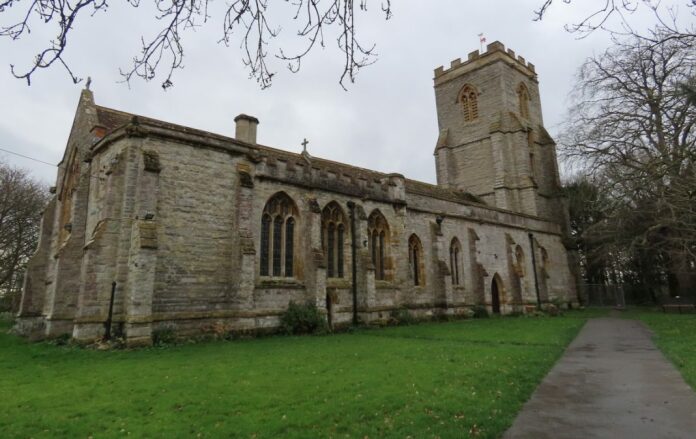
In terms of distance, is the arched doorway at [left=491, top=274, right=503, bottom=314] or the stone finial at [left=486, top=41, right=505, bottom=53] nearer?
the arched doorway at [left=491, top=274, right=503, bottom=314]

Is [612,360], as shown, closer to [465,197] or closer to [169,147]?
[169,147]

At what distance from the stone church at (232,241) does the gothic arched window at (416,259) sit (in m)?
0.06

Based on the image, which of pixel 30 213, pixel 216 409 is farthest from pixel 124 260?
pixel 30 213

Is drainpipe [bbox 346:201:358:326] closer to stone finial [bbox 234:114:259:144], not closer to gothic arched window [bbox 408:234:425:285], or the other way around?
gothic arched window [bbox 408:234:425:285]

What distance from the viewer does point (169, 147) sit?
14469mm

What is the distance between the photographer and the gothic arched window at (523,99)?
115 feet

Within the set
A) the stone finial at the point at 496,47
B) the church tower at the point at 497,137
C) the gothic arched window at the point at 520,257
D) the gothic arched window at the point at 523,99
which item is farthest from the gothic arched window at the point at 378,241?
the stone finial at the point at 496,47

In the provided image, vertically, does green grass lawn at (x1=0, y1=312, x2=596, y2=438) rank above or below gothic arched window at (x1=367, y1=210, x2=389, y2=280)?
below

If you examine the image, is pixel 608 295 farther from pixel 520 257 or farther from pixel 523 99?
pixel 523 99

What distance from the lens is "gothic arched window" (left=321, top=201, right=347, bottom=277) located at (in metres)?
17.9

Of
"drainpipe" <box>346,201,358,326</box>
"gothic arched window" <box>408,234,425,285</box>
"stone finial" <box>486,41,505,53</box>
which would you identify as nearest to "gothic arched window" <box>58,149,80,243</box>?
"drainpipe" <box>346,201,358,326</box>

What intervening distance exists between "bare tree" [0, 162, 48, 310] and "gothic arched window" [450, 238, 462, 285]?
87.2ft

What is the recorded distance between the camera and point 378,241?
20.1 metres

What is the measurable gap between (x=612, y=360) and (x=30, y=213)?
108 feet
